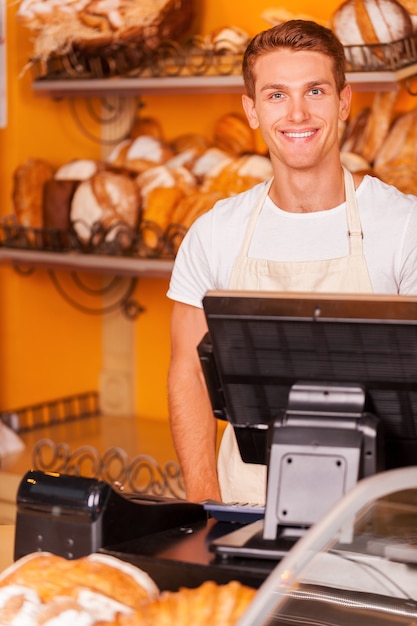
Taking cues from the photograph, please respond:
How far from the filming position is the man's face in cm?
185

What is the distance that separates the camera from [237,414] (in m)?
1.30

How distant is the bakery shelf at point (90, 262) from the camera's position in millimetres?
2938

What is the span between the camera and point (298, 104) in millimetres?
1857

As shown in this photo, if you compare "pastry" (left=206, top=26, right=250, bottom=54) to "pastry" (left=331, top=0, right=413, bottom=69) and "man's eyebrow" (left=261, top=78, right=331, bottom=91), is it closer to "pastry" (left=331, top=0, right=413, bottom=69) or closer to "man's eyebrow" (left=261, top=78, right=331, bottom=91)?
"pastry" (left=331, top=0, right=413, bottom=69)

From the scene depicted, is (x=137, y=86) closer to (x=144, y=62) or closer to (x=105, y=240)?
(x=144, y=62)

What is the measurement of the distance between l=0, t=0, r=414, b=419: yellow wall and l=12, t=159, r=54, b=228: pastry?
0.45ft

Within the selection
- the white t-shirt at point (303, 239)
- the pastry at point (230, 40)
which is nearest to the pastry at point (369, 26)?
the pastry at point (230, 40)

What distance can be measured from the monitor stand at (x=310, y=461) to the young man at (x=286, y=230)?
28.9 inches

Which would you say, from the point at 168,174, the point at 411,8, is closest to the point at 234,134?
the point at 168,174

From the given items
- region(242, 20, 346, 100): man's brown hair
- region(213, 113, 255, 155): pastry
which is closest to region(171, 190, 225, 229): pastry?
region(213, 113, 255, 155): pastry

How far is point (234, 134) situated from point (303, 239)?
1.25m

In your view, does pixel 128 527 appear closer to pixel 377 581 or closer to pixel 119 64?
pixel 377 581

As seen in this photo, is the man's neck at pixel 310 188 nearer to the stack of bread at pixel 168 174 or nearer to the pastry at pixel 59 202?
the stack of bread at pixel 168 174

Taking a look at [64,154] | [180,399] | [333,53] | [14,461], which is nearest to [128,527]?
[180,399]
